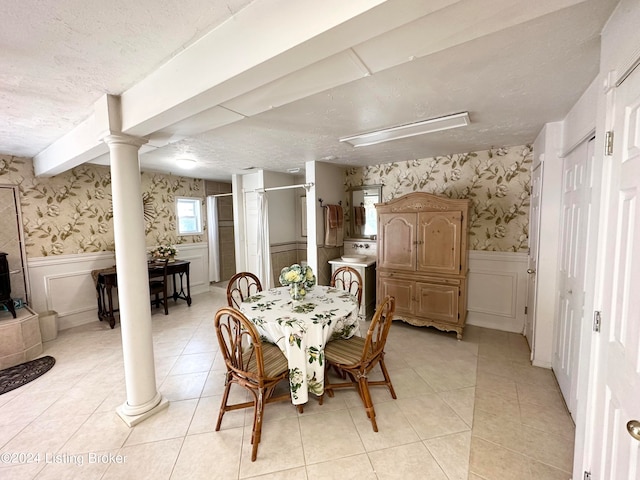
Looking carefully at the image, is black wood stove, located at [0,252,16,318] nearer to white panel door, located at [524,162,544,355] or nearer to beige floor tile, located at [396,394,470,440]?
beige floor tile, located at [396,394,470,440]

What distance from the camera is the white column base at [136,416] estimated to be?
1925 millimetres

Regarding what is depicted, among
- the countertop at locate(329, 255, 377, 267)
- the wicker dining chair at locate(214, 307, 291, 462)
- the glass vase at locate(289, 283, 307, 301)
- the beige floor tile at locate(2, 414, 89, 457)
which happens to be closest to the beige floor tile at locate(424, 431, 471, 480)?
the wicker dining chair at locate(214, 307, 291, 462)

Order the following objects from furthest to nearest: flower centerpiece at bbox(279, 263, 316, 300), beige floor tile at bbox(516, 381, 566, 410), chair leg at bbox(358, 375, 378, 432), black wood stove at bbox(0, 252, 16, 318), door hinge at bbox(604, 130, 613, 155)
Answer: black wood stove at bbox(0, 252, 16, 318), flower centerpiece at bbox(279, 263, 316, 300), beige floor tile at bbox(516, 381, 566, 410), chair leg at bbox(358, 375, 378, 432), door hinge at bbox(604, 130, 613, 155)

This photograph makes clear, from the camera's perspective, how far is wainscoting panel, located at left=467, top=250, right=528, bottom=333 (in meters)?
3.27

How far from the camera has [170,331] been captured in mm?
3551

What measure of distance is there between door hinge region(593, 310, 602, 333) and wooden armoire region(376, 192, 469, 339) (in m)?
1.96

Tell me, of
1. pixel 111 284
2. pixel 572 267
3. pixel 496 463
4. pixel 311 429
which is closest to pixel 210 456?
pixel 311 429

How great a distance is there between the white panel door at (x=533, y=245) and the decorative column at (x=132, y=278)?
11.4 ft

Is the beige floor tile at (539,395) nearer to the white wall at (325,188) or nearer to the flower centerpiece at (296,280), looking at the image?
the flower centerpiece at (296,280)

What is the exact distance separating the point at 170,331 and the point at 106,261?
1654 millimetres

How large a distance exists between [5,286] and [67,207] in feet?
4.05

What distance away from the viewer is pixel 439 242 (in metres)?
3.18

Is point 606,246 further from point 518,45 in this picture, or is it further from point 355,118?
point 355,118

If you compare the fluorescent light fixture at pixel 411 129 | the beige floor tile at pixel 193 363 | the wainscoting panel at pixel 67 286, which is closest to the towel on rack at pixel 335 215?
the fluorescent light fixture at pixel 411 129
